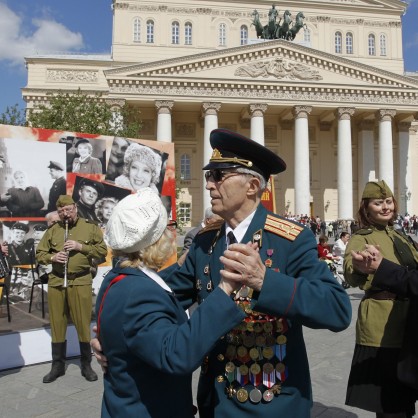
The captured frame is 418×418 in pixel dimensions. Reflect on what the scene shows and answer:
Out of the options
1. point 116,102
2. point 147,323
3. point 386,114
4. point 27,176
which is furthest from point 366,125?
point 147,323

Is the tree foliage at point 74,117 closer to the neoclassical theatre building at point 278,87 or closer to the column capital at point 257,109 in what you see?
the neoclassical theatre building at point 278,87

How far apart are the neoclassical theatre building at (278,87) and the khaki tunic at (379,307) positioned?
29802mm

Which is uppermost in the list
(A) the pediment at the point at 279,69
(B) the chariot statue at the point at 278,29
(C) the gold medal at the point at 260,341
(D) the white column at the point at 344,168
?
(B) the chariot statue at the point at 278,29

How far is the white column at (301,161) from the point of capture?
3725 centimetres

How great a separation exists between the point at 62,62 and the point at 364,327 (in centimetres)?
4389

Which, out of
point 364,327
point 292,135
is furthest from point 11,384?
point 292,135

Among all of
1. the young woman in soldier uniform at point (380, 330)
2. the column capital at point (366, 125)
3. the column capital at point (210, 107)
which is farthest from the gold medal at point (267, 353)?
the column capital at point (366, 125)

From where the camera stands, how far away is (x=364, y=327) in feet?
10.2

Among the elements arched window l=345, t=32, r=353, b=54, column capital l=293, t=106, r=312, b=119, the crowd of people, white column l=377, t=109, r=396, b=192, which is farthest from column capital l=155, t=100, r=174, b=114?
the crowd of people

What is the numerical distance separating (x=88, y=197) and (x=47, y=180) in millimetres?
730

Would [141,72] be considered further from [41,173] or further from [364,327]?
[364,327]

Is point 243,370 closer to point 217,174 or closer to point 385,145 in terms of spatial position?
point 217,174

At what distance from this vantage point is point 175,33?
4528 centimetres

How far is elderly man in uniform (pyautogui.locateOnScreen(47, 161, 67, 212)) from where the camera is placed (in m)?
6.81
